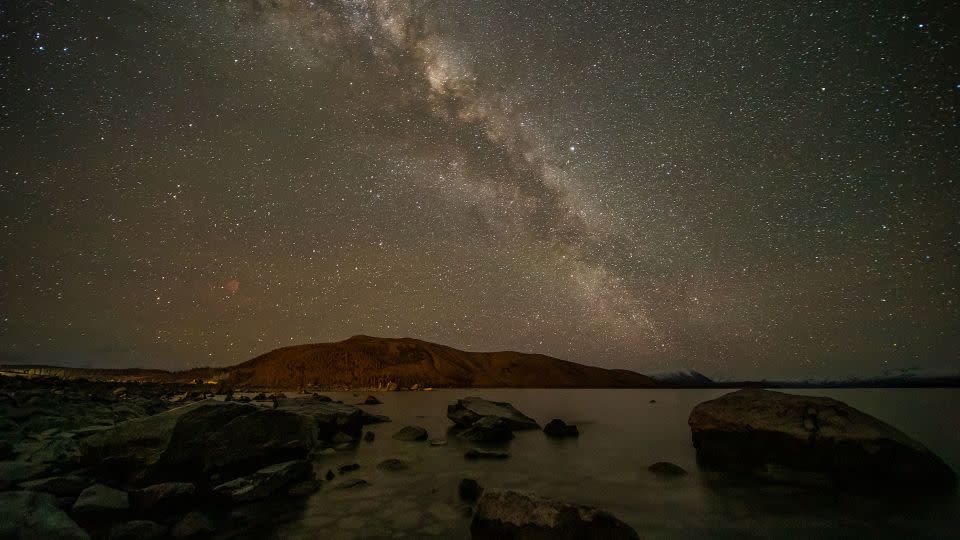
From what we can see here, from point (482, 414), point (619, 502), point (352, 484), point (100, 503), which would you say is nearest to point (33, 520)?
point (100, 503)

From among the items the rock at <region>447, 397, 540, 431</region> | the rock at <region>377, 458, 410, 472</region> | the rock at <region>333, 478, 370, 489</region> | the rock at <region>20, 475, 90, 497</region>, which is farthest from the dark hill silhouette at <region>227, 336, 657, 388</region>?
the rock at <region>20, 475, 90, 497</region>

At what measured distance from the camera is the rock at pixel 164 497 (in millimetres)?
5996

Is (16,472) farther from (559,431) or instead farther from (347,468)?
(559,431)

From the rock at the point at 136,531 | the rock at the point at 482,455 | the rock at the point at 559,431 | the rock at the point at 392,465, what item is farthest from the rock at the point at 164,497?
the rock at the point at 559,431

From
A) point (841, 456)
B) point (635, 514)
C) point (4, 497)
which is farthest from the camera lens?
point (841, 456)

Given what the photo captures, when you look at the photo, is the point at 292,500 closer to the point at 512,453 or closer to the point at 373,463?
the point at 373,463

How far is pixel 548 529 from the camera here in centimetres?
495

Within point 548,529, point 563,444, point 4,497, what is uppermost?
point 4,497

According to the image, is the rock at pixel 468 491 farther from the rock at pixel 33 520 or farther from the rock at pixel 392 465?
the rock at pixel 33 520

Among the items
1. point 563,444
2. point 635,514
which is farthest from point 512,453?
point 635,514

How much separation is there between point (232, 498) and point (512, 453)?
8006 millimetres

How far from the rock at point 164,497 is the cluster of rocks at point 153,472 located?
1 centimetres

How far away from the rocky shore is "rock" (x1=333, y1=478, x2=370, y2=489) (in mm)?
42

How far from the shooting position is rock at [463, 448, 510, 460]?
1188 cm
